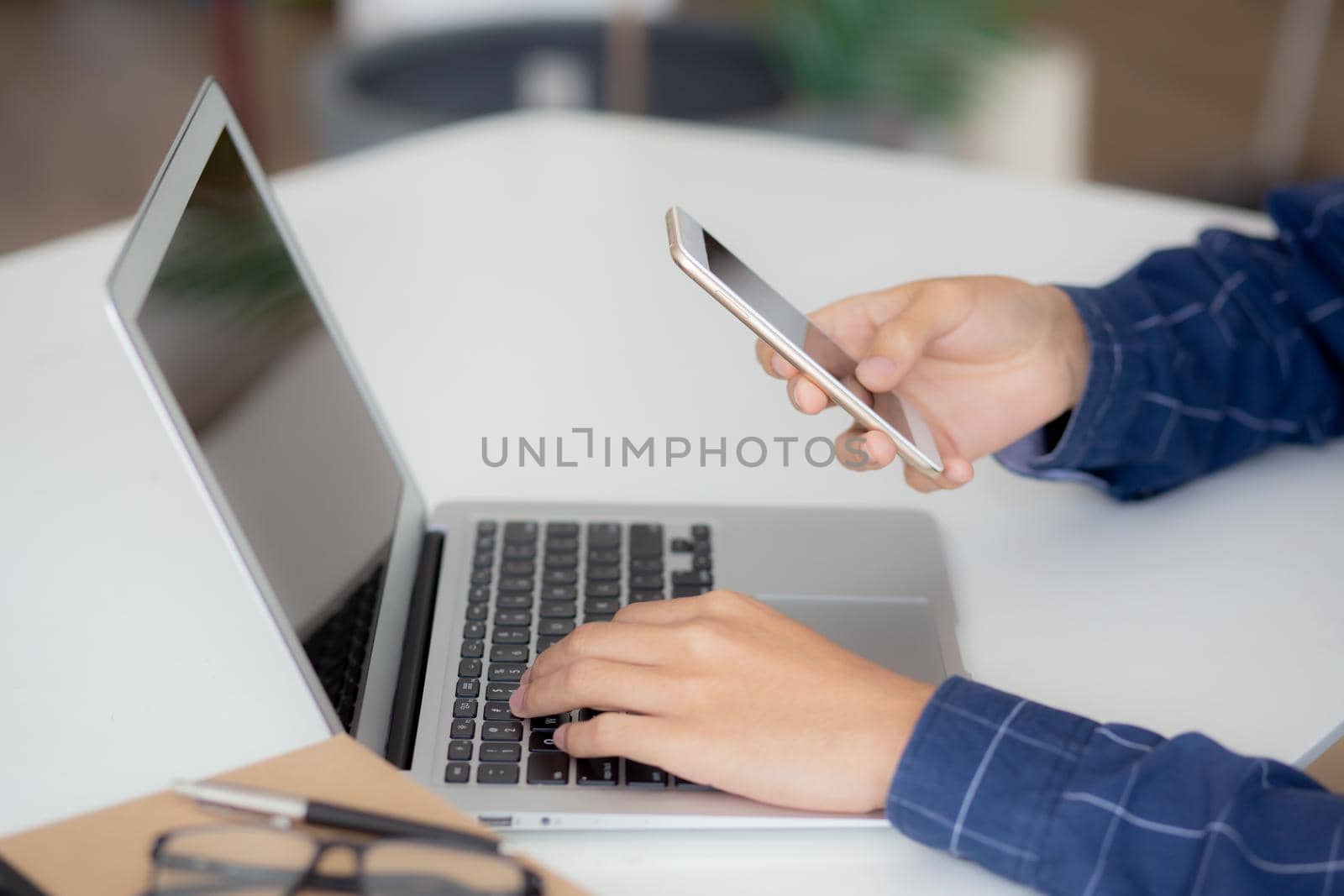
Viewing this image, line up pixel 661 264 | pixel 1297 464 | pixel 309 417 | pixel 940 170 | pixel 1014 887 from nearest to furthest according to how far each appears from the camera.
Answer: pixel 1014 887
pixel 309 417
pixel 1297 464
pixel 661 264
pixel 940 170

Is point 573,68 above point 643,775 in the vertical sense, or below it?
above

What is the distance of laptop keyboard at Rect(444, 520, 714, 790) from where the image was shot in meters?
0.57

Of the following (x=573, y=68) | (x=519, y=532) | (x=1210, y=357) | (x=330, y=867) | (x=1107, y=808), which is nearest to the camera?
(x=330, y=867)

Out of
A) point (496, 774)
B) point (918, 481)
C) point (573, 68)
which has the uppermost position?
point (573, 68)

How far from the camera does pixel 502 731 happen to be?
0.59 meters

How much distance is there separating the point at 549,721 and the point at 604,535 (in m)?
0.16

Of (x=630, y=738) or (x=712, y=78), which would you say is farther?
(x=712, y=78)

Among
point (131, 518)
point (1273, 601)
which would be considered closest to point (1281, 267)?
point (1273, 601)

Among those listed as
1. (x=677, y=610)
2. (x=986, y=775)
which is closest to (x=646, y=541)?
(x=677, y=610)

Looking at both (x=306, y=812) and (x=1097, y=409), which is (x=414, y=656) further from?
(x=1097, y=409)

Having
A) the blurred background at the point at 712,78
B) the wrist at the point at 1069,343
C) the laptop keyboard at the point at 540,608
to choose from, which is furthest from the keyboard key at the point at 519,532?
the blurred background at the point at 712,78

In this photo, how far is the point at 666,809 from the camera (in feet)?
1.80

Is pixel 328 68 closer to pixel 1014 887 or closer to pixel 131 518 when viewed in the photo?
pixel 131 518

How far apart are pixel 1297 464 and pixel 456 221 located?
27.0 inches
